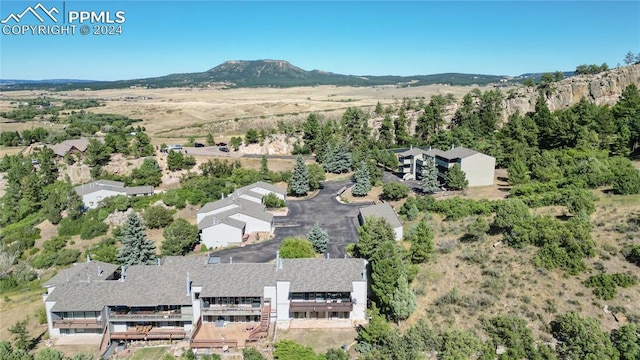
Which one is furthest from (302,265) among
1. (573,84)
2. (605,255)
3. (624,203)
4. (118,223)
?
(573,84)

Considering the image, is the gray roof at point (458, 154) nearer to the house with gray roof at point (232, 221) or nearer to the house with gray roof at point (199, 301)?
the house with gray roof at point (232, 221)

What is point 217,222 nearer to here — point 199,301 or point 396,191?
point 199,301

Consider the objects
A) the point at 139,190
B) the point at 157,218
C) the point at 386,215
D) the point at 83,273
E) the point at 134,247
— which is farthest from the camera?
the point at 139,190

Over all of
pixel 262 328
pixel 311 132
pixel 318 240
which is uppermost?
pixel 311 132

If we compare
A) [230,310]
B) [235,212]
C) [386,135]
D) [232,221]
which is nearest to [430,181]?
[235,212]

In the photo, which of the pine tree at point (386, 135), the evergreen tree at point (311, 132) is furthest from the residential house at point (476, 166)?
the evergreen tree at point (311, 132)

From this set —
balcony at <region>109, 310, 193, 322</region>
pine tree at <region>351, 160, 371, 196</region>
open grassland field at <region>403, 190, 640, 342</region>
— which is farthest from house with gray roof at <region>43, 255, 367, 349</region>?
pine tree at <region>351, 160, 371, 196</region>

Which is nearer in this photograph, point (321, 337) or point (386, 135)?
point (321, 337)
